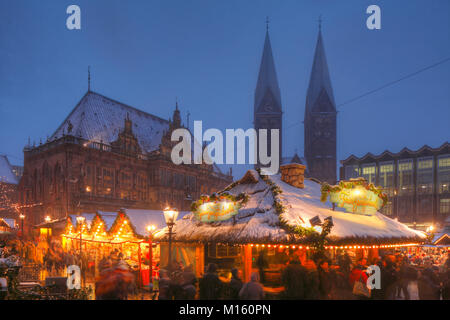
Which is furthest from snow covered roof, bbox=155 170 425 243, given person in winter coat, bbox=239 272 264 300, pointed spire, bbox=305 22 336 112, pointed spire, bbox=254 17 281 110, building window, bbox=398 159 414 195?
pointed spire, bbox=305 22 336 112

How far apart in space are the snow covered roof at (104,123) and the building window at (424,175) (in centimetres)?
4265

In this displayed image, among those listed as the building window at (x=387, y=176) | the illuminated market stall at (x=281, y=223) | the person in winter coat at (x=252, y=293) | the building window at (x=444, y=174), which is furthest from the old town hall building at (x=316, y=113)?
the person in winter coat at (x=252, y=293)

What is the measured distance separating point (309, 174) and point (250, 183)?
75686 mm

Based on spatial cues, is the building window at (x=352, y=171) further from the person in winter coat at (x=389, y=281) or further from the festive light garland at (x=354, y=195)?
the person in winter coat at (x=389, y=281)

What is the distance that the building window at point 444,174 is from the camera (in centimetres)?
5366

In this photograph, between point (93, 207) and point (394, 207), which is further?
point (394, 207)

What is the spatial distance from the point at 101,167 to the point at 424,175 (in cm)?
4866

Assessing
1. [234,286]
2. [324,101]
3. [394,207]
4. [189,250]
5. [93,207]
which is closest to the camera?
[234,286]

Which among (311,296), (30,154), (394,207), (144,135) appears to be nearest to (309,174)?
(394,207)

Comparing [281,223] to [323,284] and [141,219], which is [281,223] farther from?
[141,219]

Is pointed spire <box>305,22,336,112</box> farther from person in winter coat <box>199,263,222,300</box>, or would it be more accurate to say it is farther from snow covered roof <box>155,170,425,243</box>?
person in winter coat <box>199,263,222,300</box>

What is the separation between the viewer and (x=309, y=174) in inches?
3570
